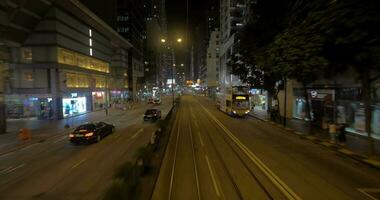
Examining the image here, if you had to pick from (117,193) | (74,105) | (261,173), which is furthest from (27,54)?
(117,193)

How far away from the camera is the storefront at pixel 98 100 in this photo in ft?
202

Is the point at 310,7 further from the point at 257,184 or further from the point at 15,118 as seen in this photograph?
the point at 15,118

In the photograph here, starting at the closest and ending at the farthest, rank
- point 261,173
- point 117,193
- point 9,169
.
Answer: point 117,193
point 261,173
point 9,169

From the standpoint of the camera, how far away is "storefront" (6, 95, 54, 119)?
44.1 metres

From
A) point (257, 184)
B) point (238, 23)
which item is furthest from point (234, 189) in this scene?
point (238, 23)

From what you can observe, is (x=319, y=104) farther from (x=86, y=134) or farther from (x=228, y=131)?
(x=86, y=134)

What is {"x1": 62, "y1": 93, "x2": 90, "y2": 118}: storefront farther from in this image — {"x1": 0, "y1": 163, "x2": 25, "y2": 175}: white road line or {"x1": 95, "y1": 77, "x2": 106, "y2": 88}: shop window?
{"x1": 0, "y1": 163, "x2": 25, "y2": 175}: white road line

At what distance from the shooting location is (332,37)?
1838 centimetres

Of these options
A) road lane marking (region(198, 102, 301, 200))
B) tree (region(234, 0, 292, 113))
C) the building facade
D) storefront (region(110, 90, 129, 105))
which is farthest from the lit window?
storefront (region(110, 90, 129, 105))

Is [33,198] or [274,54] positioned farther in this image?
[274,54]

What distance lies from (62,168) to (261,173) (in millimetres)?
9773

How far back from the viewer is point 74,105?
50.7 metres

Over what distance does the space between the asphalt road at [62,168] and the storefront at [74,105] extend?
2101 centimetres

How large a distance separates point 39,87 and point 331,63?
120 feet
